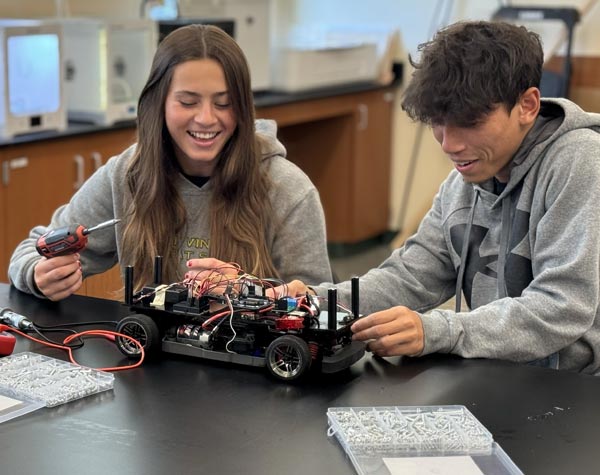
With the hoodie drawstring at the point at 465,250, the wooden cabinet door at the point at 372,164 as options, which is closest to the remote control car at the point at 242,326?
the hoodie drawstring at the point at 465,250

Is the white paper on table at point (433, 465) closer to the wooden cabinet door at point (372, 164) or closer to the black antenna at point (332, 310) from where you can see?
the black antenna at point (332, 310)

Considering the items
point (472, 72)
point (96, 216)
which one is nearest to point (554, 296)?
point (472, 72)

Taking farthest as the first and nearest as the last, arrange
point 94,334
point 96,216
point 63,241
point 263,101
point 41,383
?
point 263,101 < point 96,216 < point 63,241 < point 94,334 < point 41,383

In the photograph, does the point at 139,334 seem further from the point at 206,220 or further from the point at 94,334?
the point at 206,220

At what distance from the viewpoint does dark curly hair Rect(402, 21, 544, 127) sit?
5.14ft

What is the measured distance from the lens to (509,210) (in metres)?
1.72

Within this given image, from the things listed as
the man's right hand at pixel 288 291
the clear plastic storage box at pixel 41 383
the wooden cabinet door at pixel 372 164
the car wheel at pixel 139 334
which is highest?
the man's right hand at pixel 288 291

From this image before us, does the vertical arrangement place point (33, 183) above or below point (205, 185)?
below

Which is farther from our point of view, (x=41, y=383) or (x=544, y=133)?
(x=544, y=133)

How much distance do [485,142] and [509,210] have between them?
16 cm

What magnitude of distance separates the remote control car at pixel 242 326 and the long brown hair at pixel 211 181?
378 mm

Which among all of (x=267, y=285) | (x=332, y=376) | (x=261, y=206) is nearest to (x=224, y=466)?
(x=332, y=376)

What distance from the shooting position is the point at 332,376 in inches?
55.7

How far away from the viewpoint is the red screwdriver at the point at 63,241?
1.71 meters
